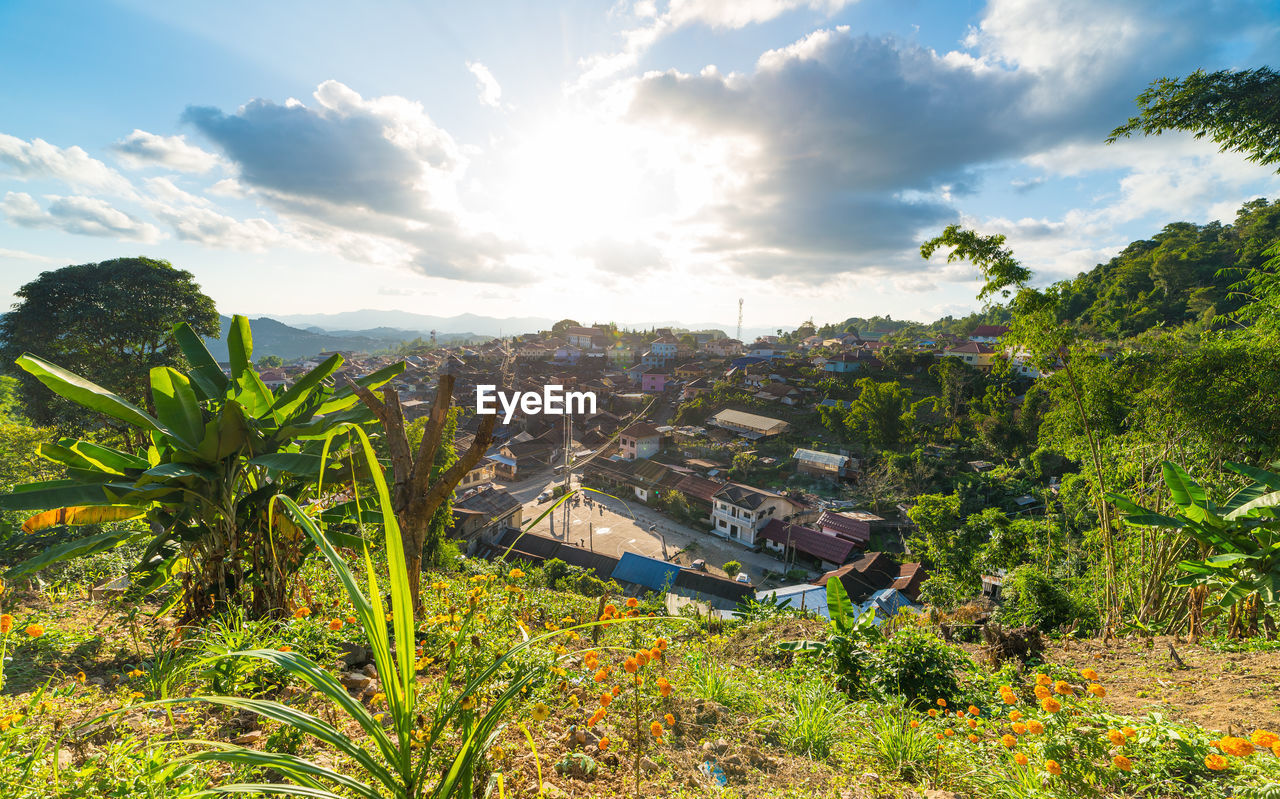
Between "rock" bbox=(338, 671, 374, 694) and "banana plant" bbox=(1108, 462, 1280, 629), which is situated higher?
"banana plant" bbox=(1108, 462, 1280, 629)

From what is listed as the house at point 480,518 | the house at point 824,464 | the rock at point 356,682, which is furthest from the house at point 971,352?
the rock at point 356,682

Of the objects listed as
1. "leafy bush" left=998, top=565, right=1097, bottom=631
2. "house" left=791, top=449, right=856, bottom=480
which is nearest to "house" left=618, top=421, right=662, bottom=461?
"house" left=791, top=449, right=856, bottom=480

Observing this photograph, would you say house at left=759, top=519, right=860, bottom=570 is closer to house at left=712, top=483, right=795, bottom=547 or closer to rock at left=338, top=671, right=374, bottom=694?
house at left=712, top=483, right=795, bottom=547

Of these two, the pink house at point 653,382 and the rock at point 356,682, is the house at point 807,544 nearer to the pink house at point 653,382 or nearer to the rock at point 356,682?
the rock at point 356,682

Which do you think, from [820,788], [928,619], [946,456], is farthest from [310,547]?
[946,456]

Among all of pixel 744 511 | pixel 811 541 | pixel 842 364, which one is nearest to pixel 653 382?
pixel 842 364

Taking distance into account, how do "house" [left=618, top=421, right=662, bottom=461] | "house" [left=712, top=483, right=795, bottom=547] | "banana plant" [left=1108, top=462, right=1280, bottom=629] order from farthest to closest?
1. "house" [left=618, top=421, right=662, bottom=461]
2. "house" [left=712, top=483, right=795, bottom=547]
3. "banana plant" [left=1108, top=462, right=1280, bottom=629]
